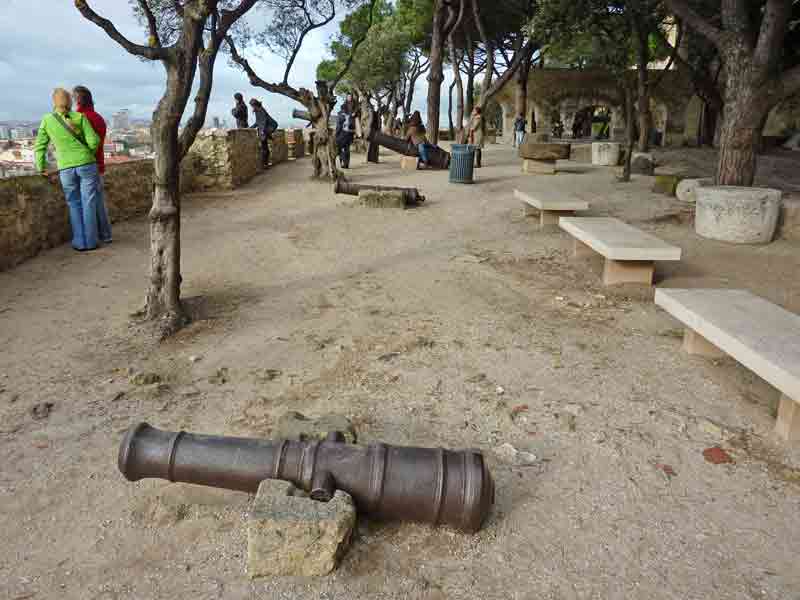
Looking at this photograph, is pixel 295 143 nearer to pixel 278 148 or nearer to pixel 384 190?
pixel 278 148

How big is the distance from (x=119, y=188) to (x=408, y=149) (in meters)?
8.36

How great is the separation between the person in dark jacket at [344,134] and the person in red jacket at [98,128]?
338 inches

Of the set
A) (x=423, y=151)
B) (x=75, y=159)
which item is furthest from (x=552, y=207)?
(x=423, y=151)

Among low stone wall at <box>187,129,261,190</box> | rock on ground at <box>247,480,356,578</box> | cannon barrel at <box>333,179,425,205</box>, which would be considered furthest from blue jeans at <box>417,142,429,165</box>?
rock on ground at <box>247,480,356,578</box>

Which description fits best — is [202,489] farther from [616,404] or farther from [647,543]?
[616,404]

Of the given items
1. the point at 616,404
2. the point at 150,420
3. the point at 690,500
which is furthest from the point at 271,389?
the point at 690,500

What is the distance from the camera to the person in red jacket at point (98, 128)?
6441mm

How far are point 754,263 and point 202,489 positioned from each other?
6.06m

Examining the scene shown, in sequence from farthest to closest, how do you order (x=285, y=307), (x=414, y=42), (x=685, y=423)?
1. (x=414, y=42)
2. (x=285, y=307)
3. (x=685, y=423)

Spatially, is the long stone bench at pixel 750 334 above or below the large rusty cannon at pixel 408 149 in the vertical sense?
below

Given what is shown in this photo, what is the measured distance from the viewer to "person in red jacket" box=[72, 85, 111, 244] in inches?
254

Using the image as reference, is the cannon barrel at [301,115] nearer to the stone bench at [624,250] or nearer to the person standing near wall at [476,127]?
the person standing near wall at [476,127]

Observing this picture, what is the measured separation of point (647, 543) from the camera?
2365mm

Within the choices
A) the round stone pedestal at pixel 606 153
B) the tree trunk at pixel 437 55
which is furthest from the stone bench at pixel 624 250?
the tree trunk at pixel 437 55
